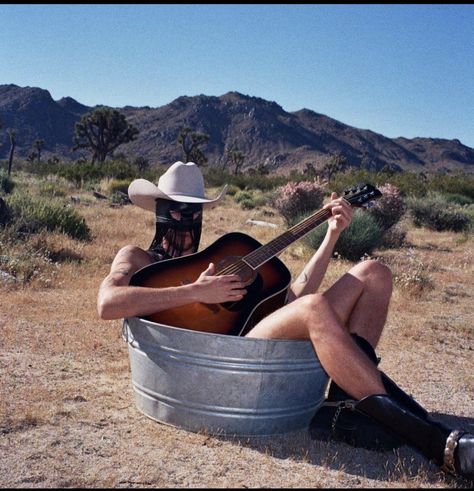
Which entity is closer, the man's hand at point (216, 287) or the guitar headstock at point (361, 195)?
the man's hand at point (216, 287)

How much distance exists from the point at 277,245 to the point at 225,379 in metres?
0.83

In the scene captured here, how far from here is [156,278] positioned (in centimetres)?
→ 339

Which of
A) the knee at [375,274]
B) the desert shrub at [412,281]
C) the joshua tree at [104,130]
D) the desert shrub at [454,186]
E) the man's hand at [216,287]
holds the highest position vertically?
the joshua tree at [104,130]

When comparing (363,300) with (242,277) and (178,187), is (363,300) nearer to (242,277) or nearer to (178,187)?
(242,277)

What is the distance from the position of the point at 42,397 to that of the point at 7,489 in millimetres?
1142

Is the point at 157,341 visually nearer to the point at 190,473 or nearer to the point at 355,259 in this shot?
the point at 190,473

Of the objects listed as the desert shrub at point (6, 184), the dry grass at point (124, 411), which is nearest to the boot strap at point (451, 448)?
the dry grass at point (124, 411)

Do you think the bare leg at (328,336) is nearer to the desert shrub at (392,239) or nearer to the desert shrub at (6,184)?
the desert shrub at (392,239)

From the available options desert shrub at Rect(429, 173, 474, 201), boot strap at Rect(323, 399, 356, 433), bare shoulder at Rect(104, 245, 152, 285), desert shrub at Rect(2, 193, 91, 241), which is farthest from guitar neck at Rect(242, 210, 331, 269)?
desert shrub at Rect(429, 173, 474, 201)

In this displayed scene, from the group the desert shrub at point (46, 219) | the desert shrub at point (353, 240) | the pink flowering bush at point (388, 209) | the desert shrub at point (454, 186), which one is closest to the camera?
the desert shrub at point (46, 219)

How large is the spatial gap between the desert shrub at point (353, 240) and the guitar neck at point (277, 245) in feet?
23.6

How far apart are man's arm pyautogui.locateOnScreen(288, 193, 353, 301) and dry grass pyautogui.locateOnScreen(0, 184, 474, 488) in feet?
3.05

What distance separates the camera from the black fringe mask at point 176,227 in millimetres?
3785

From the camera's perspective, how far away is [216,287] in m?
3.11
